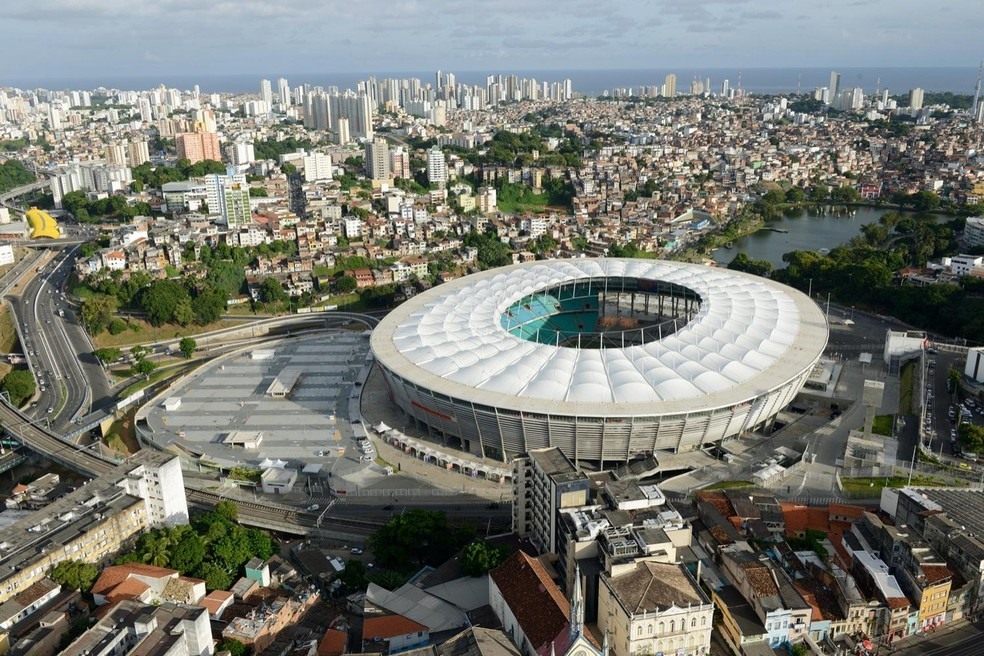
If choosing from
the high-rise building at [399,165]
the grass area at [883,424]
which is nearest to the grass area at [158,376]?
the grass area at [883,424]

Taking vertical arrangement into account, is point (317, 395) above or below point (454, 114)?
below

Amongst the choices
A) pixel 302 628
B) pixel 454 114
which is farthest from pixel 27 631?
pixel 454 114

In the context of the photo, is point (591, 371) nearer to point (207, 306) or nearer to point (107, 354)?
point (107, 354)

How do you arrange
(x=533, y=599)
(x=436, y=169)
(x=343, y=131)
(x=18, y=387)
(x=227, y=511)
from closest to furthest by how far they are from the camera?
(x=533, y=599) < (x=227, y=511) < (x=18, y=387) < (x=436, y=169) < (x=343, y=131)

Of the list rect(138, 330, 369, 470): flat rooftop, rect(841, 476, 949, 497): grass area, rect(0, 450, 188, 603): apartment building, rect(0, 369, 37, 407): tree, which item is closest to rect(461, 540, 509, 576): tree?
rect(138, 330, 369, 470): flat rooftop

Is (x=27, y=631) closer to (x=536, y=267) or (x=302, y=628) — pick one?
(x=302, y=628)

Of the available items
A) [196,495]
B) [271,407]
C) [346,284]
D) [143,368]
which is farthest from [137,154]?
[196,495]
